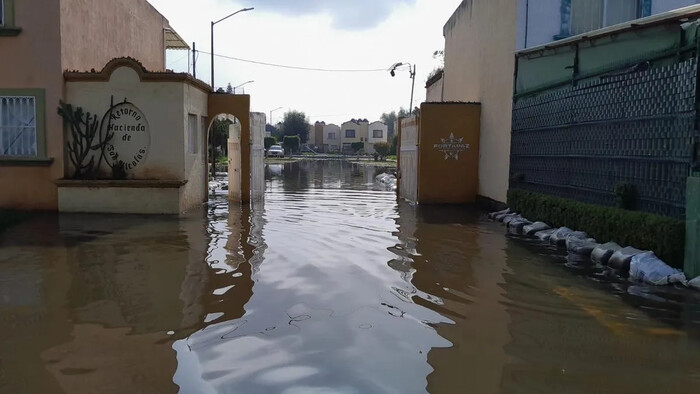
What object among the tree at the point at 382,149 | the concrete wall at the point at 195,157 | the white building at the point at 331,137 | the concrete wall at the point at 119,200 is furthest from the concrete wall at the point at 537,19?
the white building at the point at 331,137

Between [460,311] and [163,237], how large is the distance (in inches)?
254

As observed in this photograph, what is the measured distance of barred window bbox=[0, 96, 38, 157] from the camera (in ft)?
46.1

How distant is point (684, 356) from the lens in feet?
16.8

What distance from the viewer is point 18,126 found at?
14125 mm

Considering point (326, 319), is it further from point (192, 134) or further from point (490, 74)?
point (490, 74)

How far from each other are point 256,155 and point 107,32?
215 inches

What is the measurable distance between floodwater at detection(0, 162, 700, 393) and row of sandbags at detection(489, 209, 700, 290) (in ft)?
0.95

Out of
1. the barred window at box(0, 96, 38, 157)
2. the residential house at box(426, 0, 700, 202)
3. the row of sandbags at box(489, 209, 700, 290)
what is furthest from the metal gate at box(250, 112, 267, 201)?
the row of sandbags at box(489, 209, 700, 290)

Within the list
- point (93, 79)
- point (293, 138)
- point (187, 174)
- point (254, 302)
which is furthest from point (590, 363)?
point (293, 138)

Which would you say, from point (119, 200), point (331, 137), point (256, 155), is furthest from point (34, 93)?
point (331, 137)

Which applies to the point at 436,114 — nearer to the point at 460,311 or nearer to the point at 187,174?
the point at 187,174

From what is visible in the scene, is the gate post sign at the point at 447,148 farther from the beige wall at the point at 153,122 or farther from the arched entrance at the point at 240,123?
the beige wall at the point at 153,122

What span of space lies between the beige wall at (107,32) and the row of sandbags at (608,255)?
1137 centimetres

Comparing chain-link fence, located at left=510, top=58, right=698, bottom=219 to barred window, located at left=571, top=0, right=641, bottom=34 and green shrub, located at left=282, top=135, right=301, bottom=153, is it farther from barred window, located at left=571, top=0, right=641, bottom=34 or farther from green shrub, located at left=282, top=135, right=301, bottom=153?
green shrub, located at left=282, top=135, right=301, bottom=153
